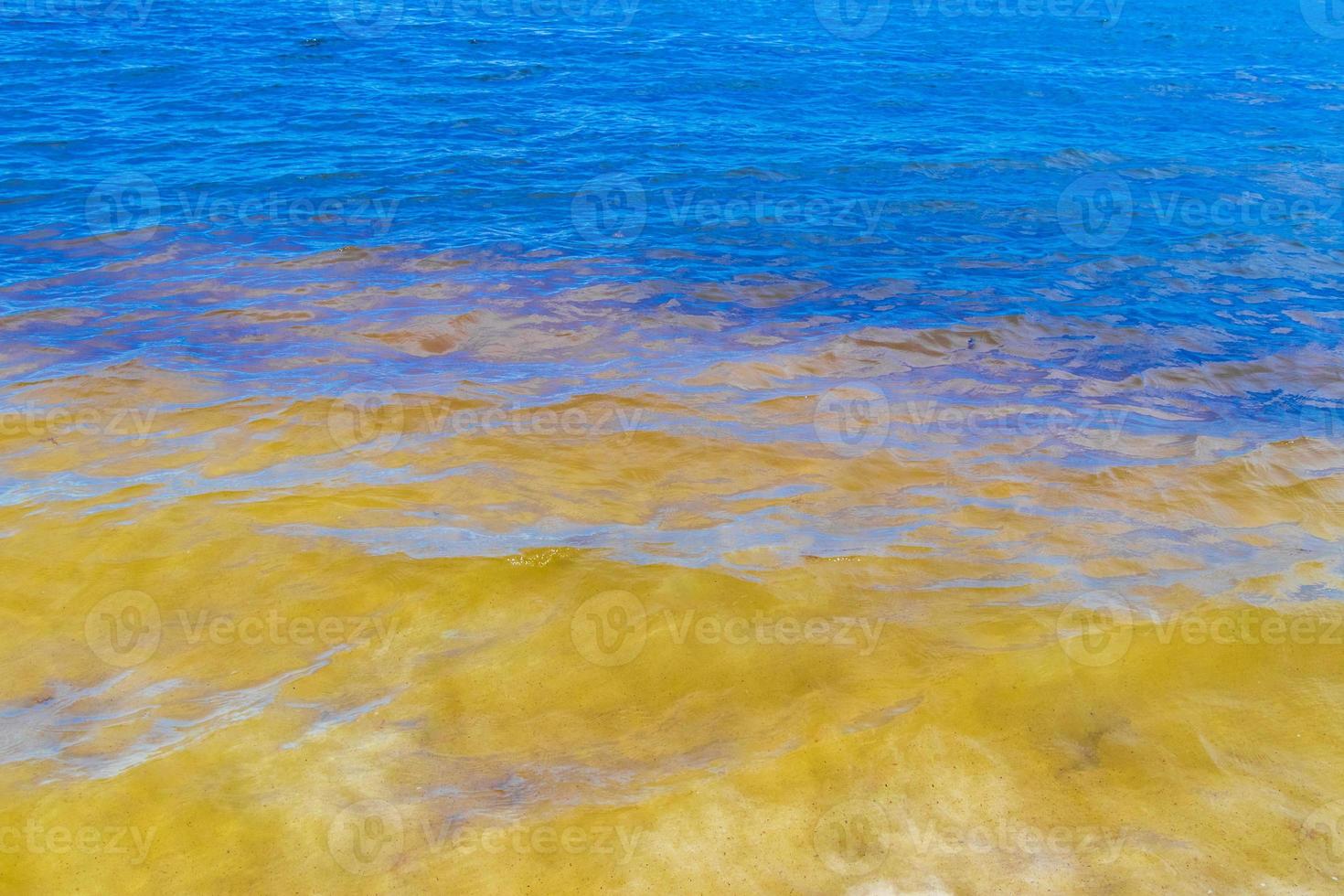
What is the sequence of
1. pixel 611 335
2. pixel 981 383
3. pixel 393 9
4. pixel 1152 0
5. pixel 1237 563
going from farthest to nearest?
pixel 1152 0 → pixel 393 9 → pixel 611 335 → pixel 981 383 → pixel 1237 563

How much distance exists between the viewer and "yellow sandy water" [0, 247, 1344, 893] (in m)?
5.40

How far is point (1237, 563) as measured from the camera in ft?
25.9

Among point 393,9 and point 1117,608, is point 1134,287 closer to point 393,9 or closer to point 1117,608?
point 1117,608

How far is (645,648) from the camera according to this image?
22.4ft

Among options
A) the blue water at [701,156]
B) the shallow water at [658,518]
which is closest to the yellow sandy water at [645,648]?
the shallow water at [658,518]

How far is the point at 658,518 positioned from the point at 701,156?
41.5ft

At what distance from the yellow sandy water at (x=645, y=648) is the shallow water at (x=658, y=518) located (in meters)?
0.03

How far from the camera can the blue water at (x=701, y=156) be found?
14.4 metres

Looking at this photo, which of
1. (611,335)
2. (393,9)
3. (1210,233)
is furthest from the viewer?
(393,9)

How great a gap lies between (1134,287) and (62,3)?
96.7 ft

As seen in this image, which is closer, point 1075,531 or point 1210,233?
point 1075,531

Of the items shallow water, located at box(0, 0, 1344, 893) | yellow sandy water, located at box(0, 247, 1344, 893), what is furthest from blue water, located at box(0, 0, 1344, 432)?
yellow sandy water, located at box(0, 247, 1344, 893)

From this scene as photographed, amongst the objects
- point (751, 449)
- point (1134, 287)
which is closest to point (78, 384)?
point (751, 449)

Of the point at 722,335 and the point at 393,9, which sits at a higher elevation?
the point at 393,9
